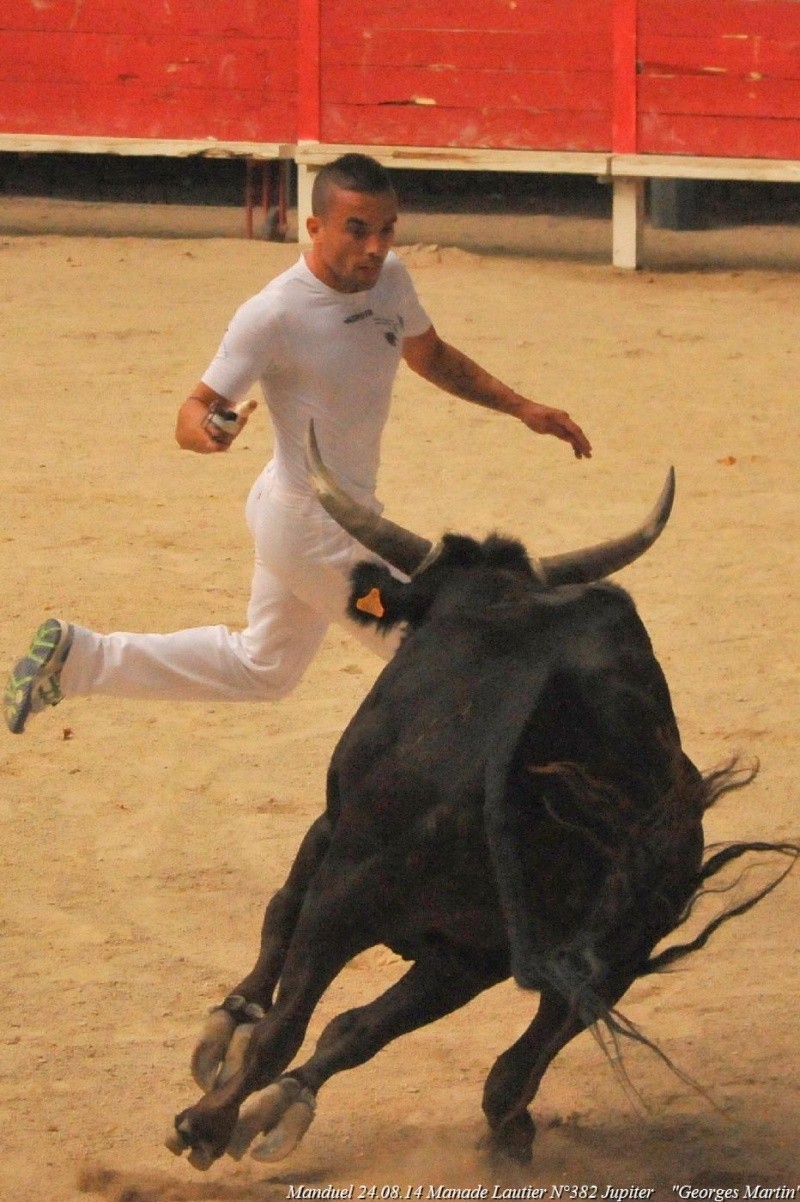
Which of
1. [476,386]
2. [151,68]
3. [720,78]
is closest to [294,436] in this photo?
[476,386]

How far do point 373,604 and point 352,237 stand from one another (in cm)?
85

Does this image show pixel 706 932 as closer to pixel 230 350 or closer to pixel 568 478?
pixel 230 350

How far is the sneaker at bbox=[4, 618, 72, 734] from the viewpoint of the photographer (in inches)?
144

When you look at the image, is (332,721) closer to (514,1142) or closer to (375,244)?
(375,244)

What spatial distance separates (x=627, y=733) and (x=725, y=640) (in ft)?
8.74

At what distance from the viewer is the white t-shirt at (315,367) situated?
348 centimetres

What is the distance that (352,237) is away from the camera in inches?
137

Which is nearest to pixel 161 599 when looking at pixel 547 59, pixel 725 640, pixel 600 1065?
pixel 725 640

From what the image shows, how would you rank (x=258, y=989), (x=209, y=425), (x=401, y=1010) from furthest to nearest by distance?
(x=209, y=425) < (x=258, y=989) < (x=401, y=1010)

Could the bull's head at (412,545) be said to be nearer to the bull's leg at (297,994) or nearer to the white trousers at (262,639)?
the white trousers at (262,639)

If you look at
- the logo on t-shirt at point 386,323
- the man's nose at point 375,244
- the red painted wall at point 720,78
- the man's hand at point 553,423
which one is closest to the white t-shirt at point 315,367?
the logo on t-shirt at point 386,323

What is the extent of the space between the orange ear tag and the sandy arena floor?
0.83 m

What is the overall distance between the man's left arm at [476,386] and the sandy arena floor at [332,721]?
990 millimetres

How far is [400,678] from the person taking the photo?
9.46ft
